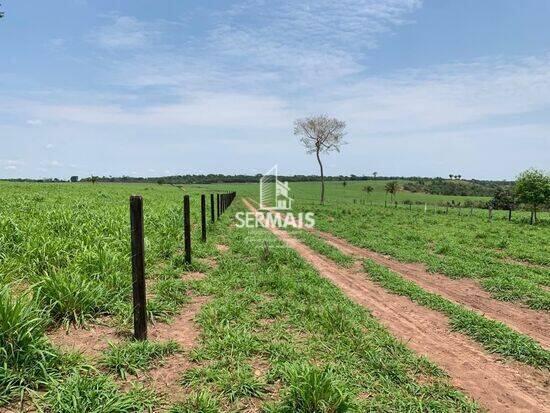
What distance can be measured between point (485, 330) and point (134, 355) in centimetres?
507

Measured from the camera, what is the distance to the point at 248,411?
355 cm

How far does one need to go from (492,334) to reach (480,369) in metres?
1.23

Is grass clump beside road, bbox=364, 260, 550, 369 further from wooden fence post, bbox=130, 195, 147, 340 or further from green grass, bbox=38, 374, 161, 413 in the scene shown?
wooden fence post, bbox=130, 195, 147, 340

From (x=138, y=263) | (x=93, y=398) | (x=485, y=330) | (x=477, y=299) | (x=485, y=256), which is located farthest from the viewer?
(x=485, y=256)

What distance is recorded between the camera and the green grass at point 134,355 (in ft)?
13.2

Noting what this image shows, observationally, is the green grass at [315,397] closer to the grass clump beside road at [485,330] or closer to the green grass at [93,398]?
the green grass at [93,398]

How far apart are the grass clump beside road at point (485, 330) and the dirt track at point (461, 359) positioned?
0.57 feet

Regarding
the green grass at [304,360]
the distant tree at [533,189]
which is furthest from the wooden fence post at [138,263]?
the distant tree at [533,189]

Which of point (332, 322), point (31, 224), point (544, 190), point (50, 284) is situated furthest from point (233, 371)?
point (544, 190)

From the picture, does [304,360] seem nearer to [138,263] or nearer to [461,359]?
[461,359]

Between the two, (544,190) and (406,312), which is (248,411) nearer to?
(406,312)

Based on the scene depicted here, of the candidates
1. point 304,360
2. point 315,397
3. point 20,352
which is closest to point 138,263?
point 20,352

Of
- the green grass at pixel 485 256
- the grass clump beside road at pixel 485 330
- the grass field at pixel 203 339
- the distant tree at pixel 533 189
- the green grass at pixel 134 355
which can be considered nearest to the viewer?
the grass field at pixel 203 339

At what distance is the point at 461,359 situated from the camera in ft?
16.4
